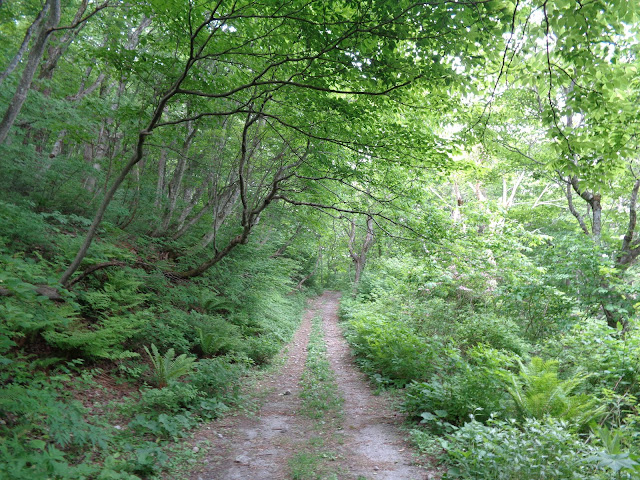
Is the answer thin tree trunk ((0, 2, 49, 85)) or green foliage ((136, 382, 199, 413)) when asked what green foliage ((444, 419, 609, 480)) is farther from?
thin tree trunk ((0, 2, 49, 85))

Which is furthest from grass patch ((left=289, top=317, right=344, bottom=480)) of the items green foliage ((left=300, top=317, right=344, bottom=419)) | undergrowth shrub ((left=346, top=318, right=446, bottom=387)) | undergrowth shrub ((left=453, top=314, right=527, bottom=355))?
undergrowth shrub ((left=453, top=314, right=527, bottom=355))

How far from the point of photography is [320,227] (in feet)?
35.1

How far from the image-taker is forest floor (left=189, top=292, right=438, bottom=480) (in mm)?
3973

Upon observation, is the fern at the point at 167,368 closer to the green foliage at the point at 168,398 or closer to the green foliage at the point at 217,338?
the green foliage at the point at 168,398

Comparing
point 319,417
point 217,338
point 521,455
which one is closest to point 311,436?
point 319,417

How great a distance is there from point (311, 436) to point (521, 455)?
2.73 meters

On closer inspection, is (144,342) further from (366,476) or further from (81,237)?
(366,476)

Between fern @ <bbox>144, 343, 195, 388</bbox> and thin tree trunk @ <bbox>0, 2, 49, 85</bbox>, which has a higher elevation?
thin tree trunk @ <bbox>0, 2, 49, 85</bbox>

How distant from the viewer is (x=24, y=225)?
6.08 metres

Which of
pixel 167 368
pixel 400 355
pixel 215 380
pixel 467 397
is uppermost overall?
pixel 467 397

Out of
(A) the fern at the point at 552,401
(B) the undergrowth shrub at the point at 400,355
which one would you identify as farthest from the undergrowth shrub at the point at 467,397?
(B) the undergrowth shrub at the point at 400,355

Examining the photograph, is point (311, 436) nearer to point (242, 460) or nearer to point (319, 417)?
point (319, 417)

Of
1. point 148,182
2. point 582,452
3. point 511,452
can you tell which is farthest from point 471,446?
point 148,182

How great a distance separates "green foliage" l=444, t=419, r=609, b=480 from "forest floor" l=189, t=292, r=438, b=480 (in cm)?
44
